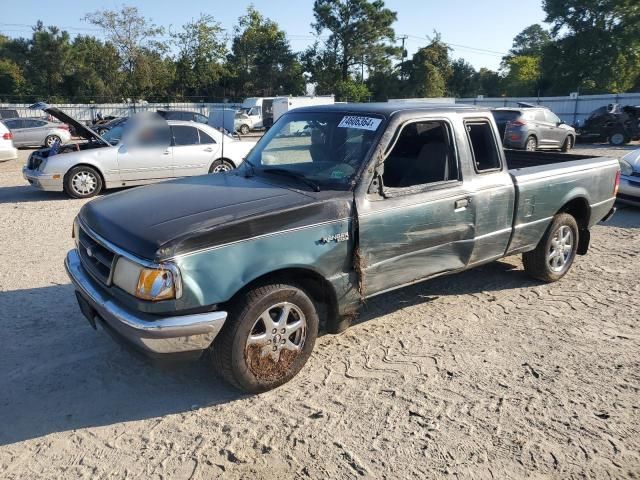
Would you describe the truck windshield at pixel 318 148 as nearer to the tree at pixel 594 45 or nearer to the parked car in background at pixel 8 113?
the parked car in background at pixel 8 113

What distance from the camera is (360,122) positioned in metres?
4.18

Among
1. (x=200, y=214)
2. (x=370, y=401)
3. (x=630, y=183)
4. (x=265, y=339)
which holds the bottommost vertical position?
(x=370, y=401)

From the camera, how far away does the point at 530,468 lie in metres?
2.87

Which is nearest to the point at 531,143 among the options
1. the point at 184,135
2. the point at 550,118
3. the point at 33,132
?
the point at 550,118

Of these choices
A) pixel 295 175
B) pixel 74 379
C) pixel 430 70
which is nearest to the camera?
pixel 74 379

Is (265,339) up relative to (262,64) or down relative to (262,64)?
down

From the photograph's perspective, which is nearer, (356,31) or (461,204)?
(461,204)

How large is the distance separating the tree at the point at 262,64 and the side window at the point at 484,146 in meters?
52.5

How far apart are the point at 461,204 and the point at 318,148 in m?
1.31

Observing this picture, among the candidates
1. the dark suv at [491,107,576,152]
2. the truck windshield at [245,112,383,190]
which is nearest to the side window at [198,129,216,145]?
the truck windshield at [245,112,383,190]

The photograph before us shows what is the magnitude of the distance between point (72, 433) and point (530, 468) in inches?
106

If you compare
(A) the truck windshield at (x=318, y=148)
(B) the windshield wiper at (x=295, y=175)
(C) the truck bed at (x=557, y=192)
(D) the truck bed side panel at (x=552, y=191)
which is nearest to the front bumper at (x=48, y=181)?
(A) the truck windshield at (x=318, y=148)

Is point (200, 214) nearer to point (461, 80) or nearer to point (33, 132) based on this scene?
point (33, 132)

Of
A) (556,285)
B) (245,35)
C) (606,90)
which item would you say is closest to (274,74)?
(245,35)
